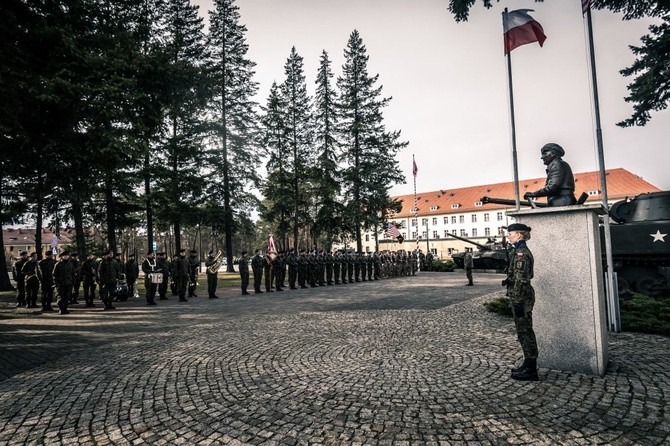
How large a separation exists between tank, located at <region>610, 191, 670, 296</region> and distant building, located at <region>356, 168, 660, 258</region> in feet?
161

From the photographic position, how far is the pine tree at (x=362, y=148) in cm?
3225

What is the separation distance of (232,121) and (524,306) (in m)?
30.3

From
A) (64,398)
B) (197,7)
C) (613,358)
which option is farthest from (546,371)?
(197,7)

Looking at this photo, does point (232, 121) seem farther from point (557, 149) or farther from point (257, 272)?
point (557, 149)

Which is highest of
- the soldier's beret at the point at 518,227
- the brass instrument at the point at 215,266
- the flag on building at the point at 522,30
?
the flag on building at the point at 522,30

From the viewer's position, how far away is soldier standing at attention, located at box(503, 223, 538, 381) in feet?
14.8

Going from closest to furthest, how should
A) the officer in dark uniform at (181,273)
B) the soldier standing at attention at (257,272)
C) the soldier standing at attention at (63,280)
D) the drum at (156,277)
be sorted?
1. the soldier standing at attention at (63,280)
2. the drum at (156,277)
3. the officer in dark uniform at (181,273)
4. the soldier standing at attention at (257,272)

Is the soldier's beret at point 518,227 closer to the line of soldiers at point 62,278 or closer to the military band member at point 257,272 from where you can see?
the line of soldiers at point 62,278

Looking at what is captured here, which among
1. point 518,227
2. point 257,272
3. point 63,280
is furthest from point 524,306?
point 257,272

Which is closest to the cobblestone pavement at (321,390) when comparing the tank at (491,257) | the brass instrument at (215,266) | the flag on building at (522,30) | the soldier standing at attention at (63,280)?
the soldier standing at attention at (63,280)

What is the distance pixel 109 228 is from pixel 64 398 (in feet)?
58.8

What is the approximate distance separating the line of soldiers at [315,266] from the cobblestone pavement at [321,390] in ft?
31.3

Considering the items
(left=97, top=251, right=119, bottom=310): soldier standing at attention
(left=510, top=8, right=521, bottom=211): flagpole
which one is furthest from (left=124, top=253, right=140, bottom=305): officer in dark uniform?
(left=510, top=8, right=521, bottom=211): flagpole

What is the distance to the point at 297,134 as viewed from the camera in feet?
115
